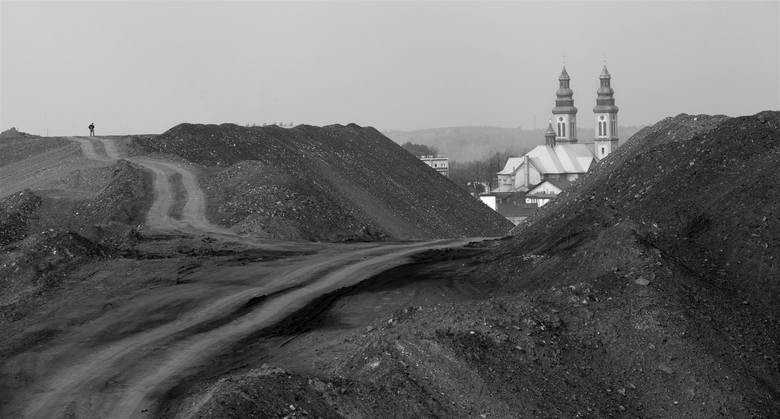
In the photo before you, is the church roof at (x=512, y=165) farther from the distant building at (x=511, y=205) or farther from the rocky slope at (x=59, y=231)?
the rocky slope at (x=59, y=231)

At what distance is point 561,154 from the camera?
14825 cm

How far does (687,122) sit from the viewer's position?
3469 cm

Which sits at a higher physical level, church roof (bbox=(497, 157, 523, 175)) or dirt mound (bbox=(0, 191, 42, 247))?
dirt mound (bbox=(0, 191, 42, 247))

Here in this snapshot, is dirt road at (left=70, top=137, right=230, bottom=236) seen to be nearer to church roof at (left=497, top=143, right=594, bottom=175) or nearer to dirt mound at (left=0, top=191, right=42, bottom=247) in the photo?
dirt mound at (left=0, top=191, right=42, bottom=247)

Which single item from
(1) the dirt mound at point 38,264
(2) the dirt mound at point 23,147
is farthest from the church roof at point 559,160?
(1) the dirt mound at point 38,264

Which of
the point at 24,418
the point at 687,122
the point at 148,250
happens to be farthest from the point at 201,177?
the point at 24,418

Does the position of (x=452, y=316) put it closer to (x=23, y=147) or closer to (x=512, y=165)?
(x=23, y=147)

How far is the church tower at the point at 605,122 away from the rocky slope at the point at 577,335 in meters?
147

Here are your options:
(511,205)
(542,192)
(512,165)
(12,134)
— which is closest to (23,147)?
(12,134)

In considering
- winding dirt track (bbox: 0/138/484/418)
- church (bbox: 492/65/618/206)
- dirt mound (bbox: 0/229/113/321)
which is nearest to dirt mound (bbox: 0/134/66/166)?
winding dirt track (bbox: 0/138/484/418)

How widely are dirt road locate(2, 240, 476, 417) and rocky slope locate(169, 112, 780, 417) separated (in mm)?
890

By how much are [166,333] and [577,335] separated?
8292mm

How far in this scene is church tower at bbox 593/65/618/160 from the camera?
171000mm

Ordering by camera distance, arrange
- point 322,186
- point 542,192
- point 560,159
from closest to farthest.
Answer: point 322,186 < point 542,192 < point 560,159
